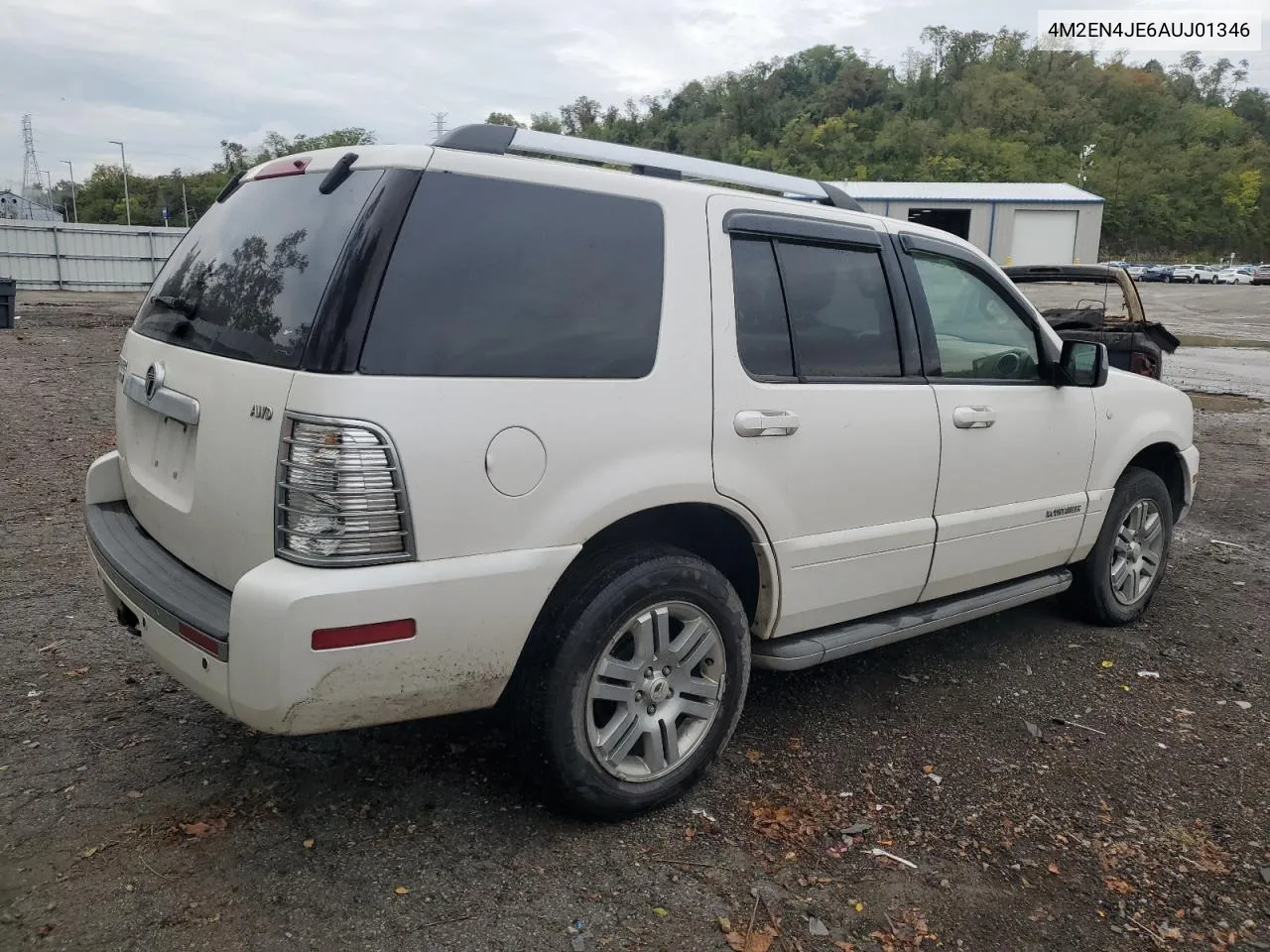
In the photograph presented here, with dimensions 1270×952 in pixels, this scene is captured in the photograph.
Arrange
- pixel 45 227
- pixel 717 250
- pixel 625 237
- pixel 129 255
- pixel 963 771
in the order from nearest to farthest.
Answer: pixel 625 237 → pixel 717 250 → pixel 963 771 → pixel 45 227 → pixel 129 255

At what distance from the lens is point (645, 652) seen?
114 inches

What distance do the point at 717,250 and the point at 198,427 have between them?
1.62 meters

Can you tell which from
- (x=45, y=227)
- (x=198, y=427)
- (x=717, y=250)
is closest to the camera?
(x=198, y=427)

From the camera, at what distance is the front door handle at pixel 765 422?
3045mm

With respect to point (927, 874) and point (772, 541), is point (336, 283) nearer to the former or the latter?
point (772, 541)

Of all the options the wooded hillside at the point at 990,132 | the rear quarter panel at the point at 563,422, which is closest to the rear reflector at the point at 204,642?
the rear quarter panel at the point at 563,422

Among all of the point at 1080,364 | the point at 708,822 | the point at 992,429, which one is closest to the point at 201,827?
the point at 708,822

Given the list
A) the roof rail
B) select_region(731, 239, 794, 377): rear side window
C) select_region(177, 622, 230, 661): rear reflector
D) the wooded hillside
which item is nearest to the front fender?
the roof rail

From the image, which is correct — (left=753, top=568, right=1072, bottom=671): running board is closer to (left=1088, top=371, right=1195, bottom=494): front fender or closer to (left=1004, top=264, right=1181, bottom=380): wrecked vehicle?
(left=1088, top=371, right=1195, bottom=494): front fender

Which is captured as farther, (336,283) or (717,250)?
(717,250)

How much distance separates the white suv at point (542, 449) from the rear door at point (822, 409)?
1 centimetres

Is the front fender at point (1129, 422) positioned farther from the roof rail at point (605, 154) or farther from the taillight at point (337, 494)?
the taillight at point (337, 494)

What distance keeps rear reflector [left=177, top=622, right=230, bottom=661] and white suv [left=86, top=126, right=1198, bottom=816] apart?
12 millimetres

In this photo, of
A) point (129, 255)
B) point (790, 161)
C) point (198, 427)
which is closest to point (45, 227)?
point (129, 255)
